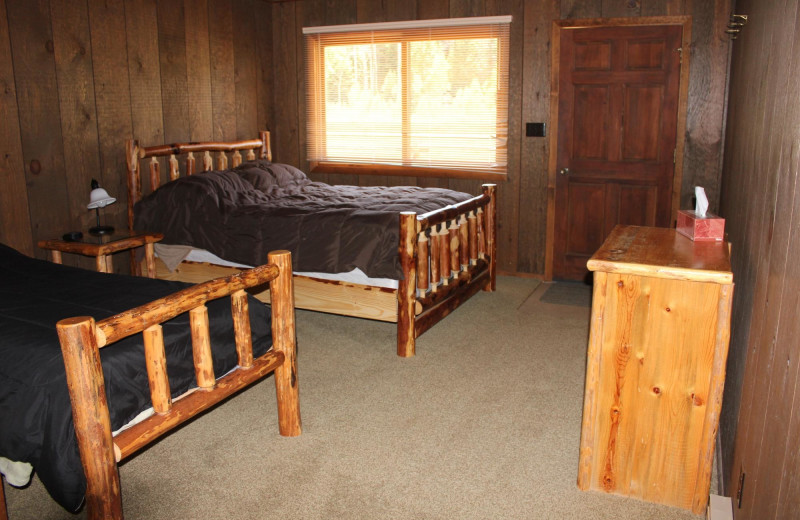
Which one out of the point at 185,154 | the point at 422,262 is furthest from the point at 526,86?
the point at 185,154

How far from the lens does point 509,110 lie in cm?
527

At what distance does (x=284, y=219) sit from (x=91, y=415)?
229 cm

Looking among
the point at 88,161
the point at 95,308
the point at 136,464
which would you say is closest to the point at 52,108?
the point at 88,161

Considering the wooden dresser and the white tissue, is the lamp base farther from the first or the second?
the white tissue

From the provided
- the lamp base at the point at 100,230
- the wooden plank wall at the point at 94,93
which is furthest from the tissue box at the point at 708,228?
the wooden plank wall at the point at 94,93

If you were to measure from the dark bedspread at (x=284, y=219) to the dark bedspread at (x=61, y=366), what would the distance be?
116 centimetres

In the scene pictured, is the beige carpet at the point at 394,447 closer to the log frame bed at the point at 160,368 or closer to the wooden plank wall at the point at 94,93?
the log frame bed at the point at 160,368

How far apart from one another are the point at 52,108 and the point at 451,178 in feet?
9.85

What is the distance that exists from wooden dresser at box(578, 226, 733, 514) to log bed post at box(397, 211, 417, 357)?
1.40 metres

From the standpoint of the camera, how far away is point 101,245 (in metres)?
Result: 3.84

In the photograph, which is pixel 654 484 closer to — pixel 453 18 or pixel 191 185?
pixel 191 185

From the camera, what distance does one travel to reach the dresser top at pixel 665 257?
205cm

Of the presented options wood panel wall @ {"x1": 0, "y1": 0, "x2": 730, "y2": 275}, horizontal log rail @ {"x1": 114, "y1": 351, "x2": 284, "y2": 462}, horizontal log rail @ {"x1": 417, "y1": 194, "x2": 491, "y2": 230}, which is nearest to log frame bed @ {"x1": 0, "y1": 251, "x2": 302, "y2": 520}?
horizontal log rail @ {"x1": 114, "y1": 351, "x2": 284, "y2": 462}

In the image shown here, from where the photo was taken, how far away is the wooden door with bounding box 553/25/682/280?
4.82m
